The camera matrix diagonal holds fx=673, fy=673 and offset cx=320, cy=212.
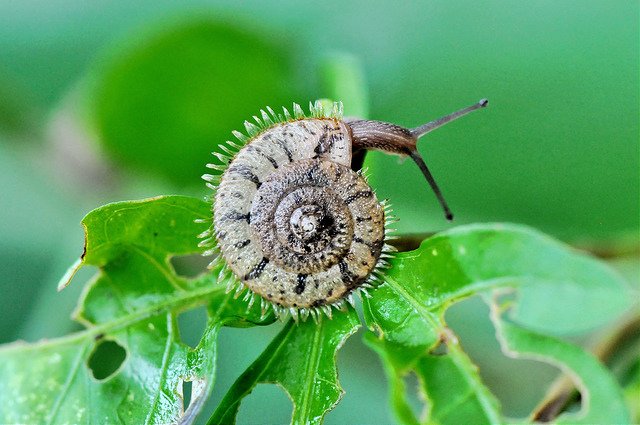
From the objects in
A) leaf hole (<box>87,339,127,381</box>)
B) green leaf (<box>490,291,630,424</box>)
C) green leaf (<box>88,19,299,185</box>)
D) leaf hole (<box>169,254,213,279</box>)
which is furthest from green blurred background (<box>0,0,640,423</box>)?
green leaf (<box>490,291,630,424</box>)

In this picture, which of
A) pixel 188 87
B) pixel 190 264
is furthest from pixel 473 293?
pixel 188 87

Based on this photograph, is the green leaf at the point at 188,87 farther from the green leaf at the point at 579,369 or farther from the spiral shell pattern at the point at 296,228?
the green leaf at the point at 579,369

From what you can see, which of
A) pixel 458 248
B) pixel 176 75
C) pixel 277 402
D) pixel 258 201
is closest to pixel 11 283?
pixel 176 75

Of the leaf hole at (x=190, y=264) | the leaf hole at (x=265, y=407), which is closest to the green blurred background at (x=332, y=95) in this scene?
the leaf hole at (x=190, y=264)

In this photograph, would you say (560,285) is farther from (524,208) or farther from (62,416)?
(524,208)

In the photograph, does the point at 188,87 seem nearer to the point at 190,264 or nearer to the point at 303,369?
the point at 190,264

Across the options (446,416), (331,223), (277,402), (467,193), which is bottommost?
(467,193)
